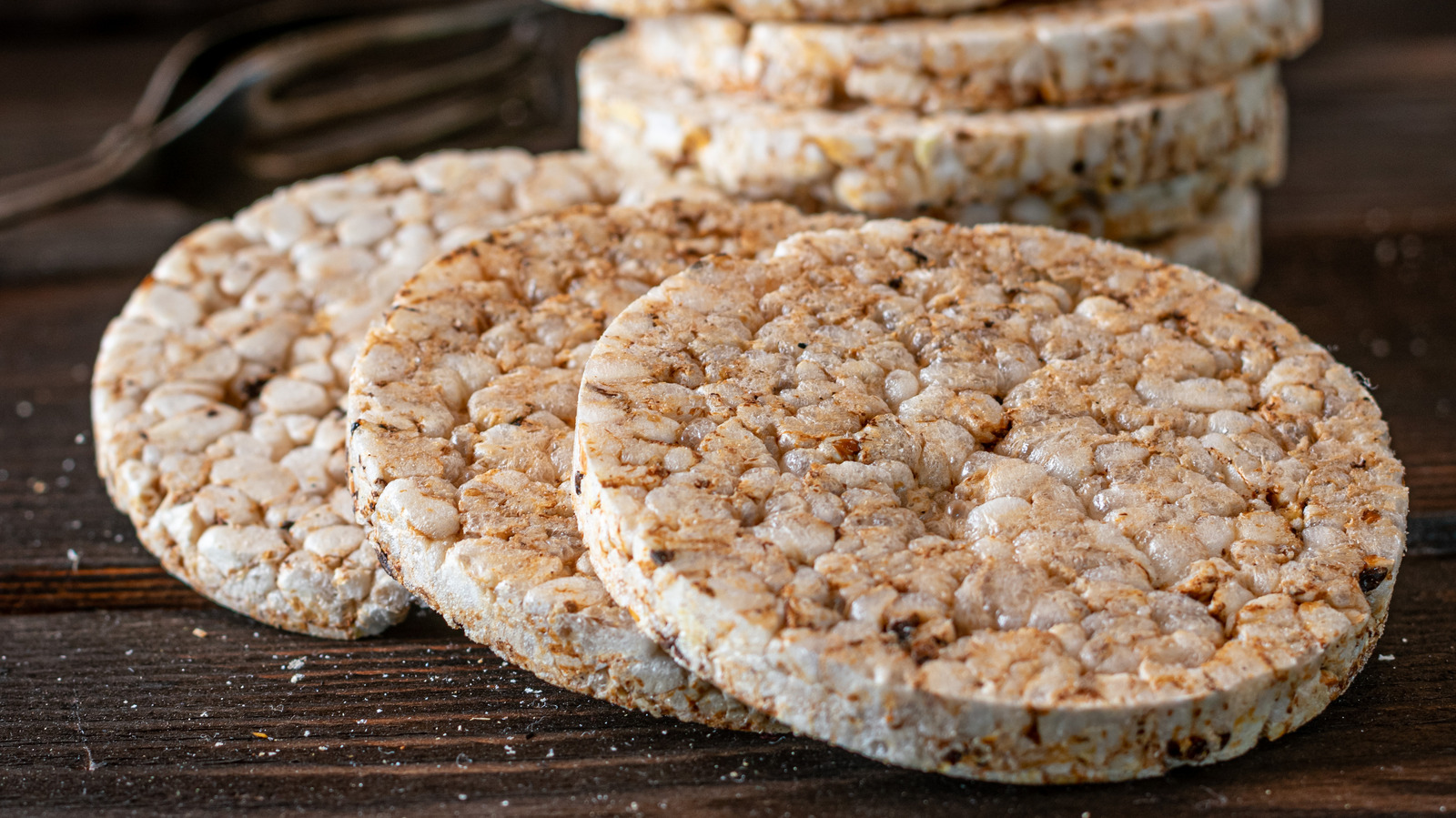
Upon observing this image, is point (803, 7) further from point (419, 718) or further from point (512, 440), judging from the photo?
point (419, 718)

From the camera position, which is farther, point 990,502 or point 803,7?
point 803,7

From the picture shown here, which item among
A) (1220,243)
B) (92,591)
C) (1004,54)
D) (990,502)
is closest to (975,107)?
(1004,54)

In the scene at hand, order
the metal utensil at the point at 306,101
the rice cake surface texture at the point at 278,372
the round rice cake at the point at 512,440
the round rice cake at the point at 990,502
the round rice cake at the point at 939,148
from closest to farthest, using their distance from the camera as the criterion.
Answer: the round rice cake at the point at 990,502 → the round rice cake at the point at 512,440 → the rice cake surface texture at the point at 278,372 → the round rice cake at the point at 939,148 → the metal utensil at the point at 306,101

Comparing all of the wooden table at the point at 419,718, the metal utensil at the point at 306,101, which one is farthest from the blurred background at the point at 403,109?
the wooden table at the point at 419,718

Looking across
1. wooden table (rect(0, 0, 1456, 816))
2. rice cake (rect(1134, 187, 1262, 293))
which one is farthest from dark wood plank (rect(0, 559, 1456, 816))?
rice cake (rect(1134, 187, 1262, 293))

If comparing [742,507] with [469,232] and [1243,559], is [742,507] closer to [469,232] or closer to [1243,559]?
[1243,559]

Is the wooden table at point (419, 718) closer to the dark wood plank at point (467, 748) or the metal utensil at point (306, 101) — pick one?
the dark wood plank at point (467, 748)

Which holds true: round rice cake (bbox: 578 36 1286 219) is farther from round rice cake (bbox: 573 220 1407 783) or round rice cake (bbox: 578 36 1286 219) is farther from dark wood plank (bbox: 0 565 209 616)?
dark wood plank (bbox: 0 565 209 616)
